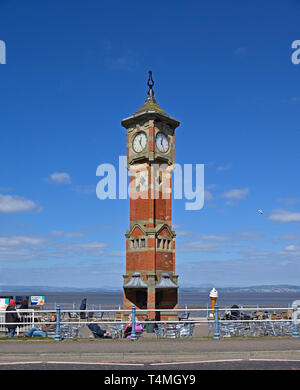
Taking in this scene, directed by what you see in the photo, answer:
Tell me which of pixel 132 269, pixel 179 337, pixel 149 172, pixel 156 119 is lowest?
pixel 179 337

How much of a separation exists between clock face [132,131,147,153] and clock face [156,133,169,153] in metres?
0.97

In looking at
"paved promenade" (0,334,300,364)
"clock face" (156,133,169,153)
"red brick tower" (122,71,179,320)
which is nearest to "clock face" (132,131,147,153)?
"red brick tower" (122,71,179,320)

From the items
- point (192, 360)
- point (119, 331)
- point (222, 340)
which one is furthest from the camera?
point (119, 331)

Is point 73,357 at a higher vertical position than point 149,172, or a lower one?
lower

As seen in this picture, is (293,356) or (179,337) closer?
(293,356)

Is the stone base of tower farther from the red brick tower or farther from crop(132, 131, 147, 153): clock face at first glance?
crop(132, 131, 147, 153): clock face

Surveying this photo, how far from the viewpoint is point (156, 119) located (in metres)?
33.8

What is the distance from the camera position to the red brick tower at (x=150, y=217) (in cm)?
3228

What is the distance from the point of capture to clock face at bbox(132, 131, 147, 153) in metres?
33.7

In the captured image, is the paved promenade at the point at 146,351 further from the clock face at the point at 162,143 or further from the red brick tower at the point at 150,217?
the clock face at the point at 162,143
